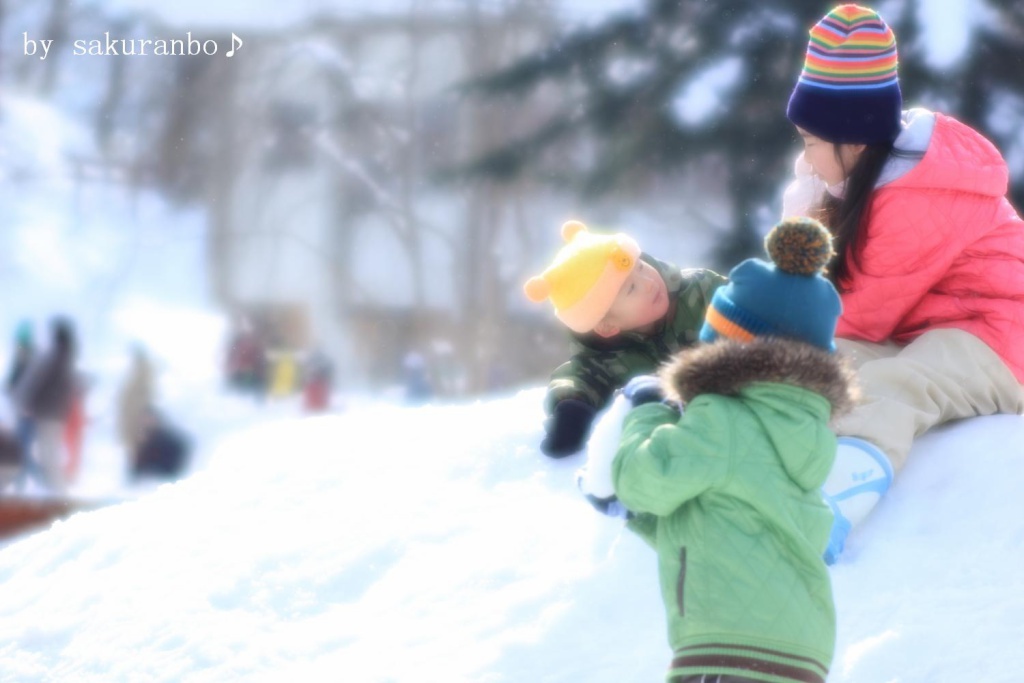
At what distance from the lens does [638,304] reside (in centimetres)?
244

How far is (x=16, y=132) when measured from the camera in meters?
19.8

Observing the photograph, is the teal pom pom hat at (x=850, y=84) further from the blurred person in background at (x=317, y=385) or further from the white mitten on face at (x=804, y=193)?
the blurred person in background at (x=317, y=385)

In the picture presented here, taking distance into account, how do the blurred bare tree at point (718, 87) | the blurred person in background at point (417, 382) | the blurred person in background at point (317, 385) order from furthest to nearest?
the blurred person in background at point (417, 382)
the blurred person in background at point (317, 385)
the blurred bare tree at point (718, 87)

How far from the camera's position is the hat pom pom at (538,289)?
7.72 feet

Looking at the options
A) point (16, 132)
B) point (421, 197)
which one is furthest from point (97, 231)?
point (421, 197)

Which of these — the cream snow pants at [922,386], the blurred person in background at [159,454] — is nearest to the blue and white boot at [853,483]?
the cream snow pants at [922,386]

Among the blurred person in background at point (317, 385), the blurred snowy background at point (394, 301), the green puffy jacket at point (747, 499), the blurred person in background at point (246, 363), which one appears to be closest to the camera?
the green puffy jacket at point (747, 499)

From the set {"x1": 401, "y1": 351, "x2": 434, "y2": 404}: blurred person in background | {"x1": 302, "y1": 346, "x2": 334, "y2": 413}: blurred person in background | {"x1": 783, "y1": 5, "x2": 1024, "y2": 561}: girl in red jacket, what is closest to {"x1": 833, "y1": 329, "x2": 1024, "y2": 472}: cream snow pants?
{"x1": 783, "y1": 5, "x2": 1024, "y2": 561}: girl in red jacket

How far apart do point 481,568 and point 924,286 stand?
1051 mm

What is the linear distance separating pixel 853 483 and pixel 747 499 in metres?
0.66

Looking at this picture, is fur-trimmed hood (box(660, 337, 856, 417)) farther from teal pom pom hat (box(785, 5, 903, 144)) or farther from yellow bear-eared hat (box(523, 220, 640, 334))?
teal pom pom hat (box(785, 5, 903, 144))

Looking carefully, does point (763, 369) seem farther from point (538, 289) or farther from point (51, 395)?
point (51, 395)

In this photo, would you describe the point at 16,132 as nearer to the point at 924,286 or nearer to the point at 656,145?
the point at 656,145

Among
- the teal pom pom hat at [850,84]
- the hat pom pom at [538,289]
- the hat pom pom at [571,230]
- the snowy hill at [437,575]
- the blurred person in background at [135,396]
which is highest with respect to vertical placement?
the teal pom pom hat at [850,84]
